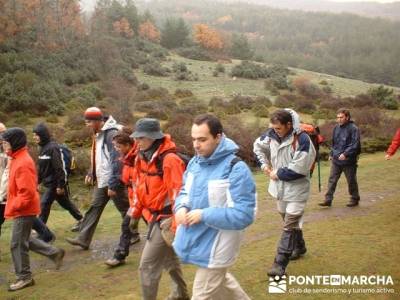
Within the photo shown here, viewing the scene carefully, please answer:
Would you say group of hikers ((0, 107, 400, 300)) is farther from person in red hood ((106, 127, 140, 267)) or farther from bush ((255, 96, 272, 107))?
bush ((255, 96, 272, 107))

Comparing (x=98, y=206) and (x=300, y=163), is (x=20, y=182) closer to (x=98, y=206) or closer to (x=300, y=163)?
(x=98, y=206)

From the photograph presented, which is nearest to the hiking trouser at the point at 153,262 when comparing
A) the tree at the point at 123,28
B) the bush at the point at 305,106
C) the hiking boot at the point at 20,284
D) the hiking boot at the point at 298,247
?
the hiking boot at the point at 298,247

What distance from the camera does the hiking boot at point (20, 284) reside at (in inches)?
219

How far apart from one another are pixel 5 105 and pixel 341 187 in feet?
67.2

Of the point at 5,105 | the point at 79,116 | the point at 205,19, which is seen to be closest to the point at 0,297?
the point at 79,116

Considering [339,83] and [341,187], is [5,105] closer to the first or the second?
[341,187]

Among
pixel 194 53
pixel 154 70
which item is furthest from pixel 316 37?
pixel 154 70

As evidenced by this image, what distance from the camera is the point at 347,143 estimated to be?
8320mm

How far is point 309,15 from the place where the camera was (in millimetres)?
A: 162375

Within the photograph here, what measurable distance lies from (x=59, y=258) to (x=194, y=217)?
3.53 meters

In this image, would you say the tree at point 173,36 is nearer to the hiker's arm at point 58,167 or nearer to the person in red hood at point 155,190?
the hiker's arm at point 58,167

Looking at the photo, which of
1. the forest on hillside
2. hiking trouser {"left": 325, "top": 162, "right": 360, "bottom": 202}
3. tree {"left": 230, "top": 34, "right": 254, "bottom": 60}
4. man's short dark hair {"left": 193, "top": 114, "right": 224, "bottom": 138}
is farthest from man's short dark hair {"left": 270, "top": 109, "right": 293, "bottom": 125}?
the forest on hillside

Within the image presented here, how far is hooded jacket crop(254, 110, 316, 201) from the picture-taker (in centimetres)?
496

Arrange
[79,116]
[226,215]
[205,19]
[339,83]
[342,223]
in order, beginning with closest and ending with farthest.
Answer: [226,215]
[342,223]
[79,116]
[339,83]
[205,19]
